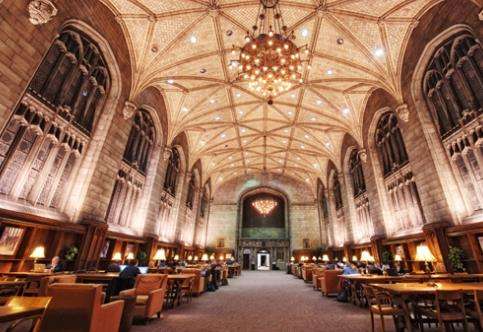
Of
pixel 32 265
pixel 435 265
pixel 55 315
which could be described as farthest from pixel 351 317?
pixel 32 265

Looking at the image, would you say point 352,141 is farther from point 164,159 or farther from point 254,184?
point 254,184

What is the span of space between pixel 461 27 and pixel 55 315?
13.2 m

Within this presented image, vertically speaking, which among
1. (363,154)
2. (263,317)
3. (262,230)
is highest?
(363,154)

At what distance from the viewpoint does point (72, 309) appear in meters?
2.90

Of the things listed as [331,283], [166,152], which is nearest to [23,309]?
[331,283]

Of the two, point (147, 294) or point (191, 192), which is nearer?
point (147, 294)

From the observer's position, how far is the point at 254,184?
96.4 feet

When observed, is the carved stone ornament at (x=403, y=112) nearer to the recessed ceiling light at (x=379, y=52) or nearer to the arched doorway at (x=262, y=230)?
the recessed ceiling light at (x=379, y=52)

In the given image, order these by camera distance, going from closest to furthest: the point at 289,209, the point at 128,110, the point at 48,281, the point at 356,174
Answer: the point at 48,281 < the point at 128,110 < the point at 356,174 < the point at 289,209

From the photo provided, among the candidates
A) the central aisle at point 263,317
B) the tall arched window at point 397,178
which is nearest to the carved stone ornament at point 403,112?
the tall arched window at point 397,178

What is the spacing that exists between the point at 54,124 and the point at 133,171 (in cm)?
488

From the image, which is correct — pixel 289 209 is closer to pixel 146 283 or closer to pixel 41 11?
Result: pixel 146 283

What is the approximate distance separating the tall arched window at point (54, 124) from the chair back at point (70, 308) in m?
5.34

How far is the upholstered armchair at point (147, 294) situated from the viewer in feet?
15.8
